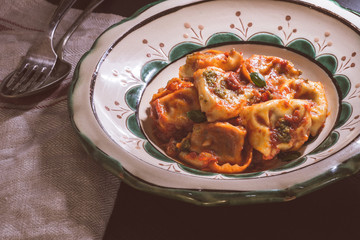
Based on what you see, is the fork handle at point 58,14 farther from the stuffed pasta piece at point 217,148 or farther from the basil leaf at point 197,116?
the stuffed pasta piece at point 217,148

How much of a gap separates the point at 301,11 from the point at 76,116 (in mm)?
1670

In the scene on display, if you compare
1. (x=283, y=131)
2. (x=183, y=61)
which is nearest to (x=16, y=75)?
(x=183, y=61)

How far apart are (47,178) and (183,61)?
121cm

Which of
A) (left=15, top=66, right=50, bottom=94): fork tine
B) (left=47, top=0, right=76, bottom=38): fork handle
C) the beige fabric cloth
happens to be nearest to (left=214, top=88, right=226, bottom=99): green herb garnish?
the beige fabric cloth

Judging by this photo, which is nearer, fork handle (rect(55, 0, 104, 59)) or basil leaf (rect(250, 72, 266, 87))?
→ basil leaf (rect(250, 72, 266, 87))

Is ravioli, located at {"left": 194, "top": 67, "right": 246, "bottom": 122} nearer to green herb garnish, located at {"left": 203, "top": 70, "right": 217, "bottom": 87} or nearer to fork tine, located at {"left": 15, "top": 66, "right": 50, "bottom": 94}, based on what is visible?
green herb garnish, located at {"left": 203, "top": 70, "right": 217, "bottom": 87}

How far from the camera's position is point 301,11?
9.08 feet

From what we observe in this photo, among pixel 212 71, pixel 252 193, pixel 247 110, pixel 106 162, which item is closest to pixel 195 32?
pixel 212 71

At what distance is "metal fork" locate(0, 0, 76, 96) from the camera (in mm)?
2912

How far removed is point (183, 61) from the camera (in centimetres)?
286

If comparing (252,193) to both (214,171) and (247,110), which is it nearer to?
(214,171)

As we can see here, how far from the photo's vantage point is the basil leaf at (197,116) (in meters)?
2.28

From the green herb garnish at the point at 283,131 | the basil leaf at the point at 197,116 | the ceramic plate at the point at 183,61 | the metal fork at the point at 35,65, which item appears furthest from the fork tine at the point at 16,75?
the green herb garnish at the point at 283,131

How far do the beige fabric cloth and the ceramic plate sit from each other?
1.09 feet
